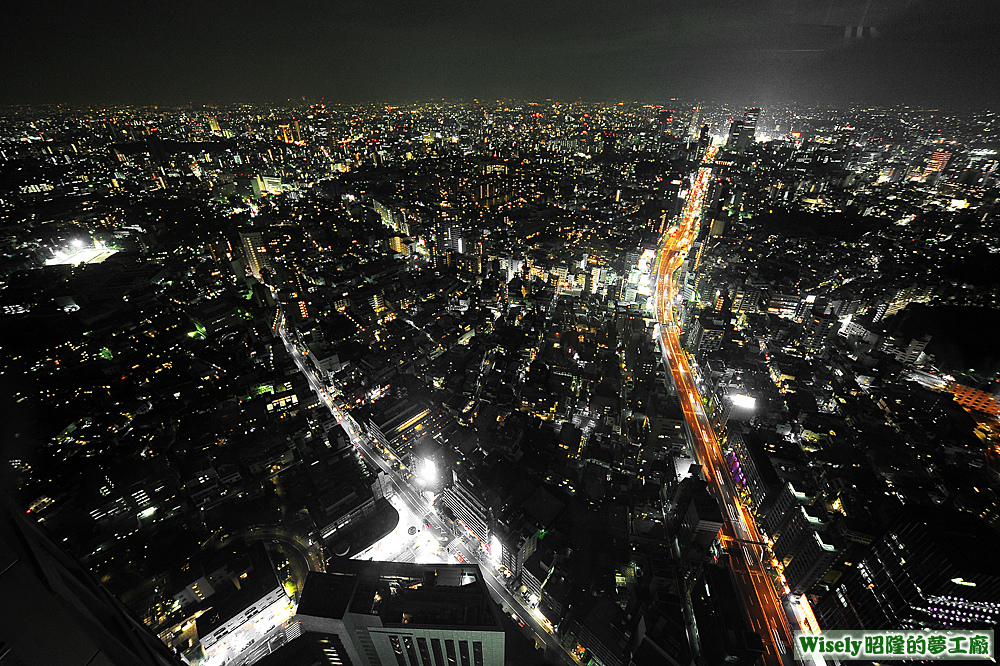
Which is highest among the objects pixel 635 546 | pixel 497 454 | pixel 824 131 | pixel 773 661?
pixel 824 131

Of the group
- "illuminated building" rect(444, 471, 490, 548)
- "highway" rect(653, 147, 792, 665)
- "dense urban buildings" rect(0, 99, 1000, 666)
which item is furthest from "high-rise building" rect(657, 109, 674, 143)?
"illuminated building" rect(444, 471, 490, 548)

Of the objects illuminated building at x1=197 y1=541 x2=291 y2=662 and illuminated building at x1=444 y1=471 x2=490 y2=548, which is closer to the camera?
illuminated building at x1=197 y1=541 x2=291 y2=662

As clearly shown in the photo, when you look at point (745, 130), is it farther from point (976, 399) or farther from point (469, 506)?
point (469, 506)

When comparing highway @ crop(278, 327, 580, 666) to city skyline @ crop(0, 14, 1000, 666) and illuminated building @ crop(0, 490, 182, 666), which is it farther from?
illuminated building @ crop(0, 490, 182, 666)

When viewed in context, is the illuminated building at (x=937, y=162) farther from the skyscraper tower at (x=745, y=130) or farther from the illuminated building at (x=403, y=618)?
the illuminated building at (x=403, y=618)

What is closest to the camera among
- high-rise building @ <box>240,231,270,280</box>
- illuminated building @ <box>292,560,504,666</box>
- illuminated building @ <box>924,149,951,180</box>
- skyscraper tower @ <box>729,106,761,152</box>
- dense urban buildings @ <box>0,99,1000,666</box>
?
illuminated building @ <box>292,560,504,666</box>

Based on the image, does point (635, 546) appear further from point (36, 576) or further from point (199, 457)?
point (199, 457)

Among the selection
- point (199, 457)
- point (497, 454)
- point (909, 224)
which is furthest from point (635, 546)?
point (909, 224)

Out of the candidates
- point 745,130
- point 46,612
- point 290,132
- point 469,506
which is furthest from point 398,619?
point 745,130
